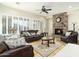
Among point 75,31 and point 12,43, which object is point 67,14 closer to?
point 75,31

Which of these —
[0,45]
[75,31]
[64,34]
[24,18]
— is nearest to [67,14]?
[75,31]

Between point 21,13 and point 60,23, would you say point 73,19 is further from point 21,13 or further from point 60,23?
point 21,13

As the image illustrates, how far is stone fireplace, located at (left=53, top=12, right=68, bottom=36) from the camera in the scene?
2.98 m

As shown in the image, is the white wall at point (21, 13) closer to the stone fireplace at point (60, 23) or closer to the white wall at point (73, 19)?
the stone fireplace at point (60, 23)

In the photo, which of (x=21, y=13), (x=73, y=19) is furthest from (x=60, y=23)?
(x=21, y=13)

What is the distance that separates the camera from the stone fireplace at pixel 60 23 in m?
2.98

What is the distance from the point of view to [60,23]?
3432mm

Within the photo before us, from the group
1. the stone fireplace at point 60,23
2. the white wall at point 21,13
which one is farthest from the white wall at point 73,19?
the white wall at point 21,13

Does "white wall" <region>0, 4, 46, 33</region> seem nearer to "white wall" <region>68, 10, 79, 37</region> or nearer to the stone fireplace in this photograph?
the stone fireplace

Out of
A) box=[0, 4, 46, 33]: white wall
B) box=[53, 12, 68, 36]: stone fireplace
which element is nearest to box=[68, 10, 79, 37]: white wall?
box=[53, 12, 68, 36]: stone fireplace

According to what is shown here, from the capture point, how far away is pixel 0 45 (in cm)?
233

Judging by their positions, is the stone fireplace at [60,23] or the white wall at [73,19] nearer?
the white wall at [73,19]

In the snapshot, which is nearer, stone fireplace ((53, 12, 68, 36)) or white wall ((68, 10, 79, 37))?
white wall ((68, 10, 79, 37))

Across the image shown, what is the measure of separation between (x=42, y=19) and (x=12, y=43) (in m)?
1.04
